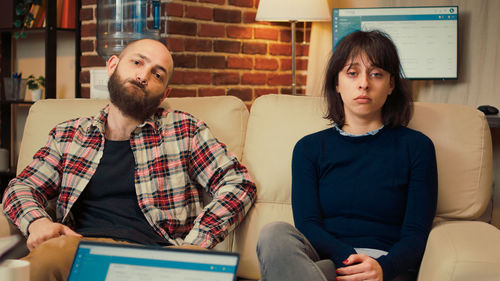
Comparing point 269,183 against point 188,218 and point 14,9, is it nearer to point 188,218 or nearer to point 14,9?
point 188,218

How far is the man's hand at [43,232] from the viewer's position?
1.78 meters

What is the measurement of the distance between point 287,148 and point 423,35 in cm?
169

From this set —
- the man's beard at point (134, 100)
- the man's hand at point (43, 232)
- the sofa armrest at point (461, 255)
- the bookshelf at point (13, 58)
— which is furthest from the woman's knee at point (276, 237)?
the bookshelf at point (13, 58)

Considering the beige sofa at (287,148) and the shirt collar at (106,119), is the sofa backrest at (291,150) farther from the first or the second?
the shirt collar at (106,119)

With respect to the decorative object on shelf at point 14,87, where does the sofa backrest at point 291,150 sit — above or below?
below

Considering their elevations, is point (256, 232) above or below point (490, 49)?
below

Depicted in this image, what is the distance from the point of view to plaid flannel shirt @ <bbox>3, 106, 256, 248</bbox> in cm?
190

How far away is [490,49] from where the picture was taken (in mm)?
3484

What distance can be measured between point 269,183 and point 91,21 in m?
1.96

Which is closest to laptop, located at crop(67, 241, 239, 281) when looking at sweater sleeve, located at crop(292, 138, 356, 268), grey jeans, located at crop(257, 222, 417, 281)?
grey jeans, located at crop(257, 222, 417, 281)

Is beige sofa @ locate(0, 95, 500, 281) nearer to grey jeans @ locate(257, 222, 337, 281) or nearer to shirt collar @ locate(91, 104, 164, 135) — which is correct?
shirt collar @ locate(91, 104, 164, 135)

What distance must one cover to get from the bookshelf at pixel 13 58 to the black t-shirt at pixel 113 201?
75.6 inches

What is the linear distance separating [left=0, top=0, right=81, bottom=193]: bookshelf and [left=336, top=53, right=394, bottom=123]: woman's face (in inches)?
93.2

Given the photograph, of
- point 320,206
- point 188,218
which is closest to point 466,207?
point 320,206
